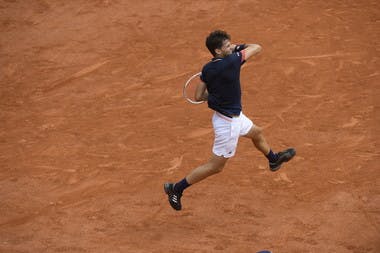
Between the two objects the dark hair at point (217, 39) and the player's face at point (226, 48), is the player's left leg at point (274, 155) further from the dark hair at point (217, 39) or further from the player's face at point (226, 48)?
the dark hair at point (217, 39)

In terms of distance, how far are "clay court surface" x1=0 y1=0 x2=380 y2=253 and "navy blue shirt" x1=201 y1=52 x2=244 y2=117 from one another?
147 cm

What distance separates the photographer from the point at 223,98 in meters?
7.69

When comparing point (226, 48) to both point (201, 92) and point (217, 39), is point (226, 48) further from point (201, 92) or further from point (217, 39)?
point (201, 92)

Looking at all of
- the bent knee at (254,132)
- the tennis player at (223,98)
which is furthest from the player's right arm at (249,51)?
the bent knee at (254,132)

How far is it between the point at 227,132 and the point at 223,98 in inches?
16.3

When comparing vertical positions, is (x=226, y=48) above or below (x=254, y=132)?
above

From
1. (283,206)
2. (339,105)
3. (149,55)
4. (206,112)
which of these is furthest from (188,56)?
(283,206)

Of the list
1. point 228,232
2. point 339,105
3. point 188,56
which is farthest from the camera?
point 188,56

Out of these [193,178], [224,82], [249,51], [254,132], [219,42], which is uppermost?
[219,42]

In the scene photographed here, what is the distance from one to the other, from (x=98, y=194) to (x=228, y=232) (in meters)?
1.93

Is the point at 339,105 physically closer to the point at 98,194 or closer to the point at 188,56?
the point at 188,56

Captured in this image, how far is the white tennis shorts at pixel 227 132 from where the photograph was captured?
7.83 meters

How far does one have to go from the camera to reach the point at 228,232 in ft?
26.5

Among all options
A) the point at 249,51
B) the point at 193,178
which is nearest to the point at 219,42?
the point at 249,51
